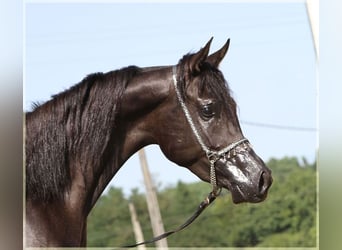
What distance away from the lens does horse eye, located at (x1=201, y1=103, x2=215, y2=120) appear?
183 cm

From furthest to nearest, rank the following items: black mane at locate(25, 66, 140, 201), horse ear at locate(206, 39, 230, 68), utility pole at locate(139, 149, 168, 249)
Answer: utility pole at locate(139, 149, 168, 249) → horse ear at locate(206, 39, 230, 68) → black mane at locate(25, 66, 140, 201)

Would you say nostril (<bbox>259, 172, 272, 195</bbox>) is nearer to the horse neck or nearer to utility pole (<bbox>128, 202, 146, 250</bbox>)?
the horse neck

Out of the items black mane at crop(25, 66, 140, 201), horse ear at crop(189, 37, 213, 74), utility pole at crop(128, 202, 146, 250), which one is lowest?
utility pole at crop(128, 202, 146, 250)

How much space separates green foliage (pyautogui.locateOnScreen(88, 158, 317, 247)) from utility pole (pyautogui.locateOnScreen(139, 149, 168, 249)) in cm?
167

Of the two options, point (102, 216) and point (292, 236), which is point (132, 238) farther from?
point (292, 236)

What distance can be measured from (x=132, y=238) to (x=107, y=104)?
24.7 feet

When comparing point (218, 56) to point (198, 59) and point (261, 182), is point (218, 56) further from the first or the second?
point (261, 182)

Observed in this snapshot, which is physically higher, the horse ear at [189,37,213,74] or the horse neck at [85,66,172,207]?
the horse ear at [189,37,213,74]

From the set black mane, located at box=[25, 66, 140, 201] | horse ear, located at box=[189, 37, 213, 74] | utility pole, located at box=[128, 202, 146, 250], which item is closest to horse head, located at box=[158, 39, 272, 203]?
horse ear, located at box=[189, 37, 213, 74]

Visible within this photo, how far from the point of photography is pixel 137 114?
1.88 meters

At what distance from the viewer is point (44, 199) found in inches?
70.1

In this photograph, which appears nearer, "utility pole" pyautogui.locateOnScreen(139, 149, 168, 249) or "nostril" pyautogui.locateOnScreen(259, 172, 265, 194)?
"nostril" pyautogui.locateOnScreen(259, 172, 265, 194)

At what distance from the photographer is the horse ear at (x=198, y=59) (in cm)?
183
